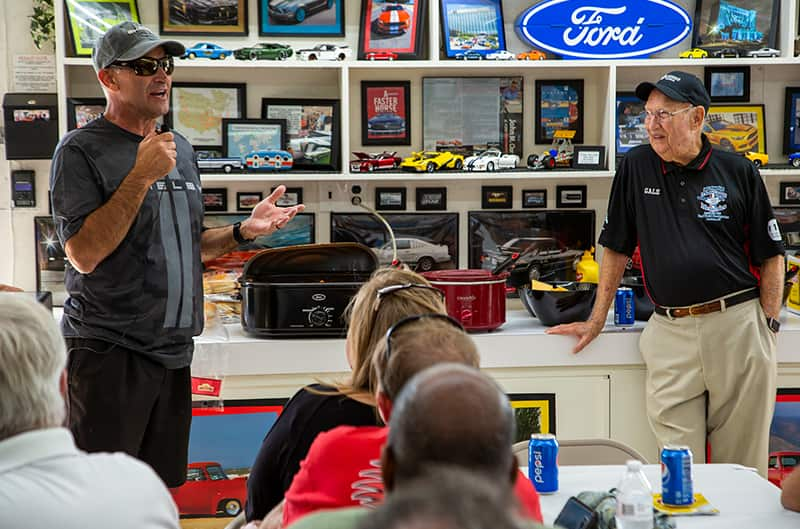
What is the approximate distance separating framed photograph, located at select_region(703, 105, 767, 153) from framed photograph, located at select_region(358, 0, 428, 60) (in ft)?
5.02

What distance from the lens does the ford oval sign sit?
15.1 feet

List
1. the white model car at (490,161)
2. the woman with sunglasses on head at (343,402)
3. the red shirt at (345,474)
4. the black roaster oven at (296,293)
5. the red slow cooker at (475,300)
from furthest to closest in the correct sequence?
the white model car at (490,161)
the red slow cooker at (475,300)
the black roaster oven at (296,293)
the woman with sunglasses on head at (343,402)
the red shirt at (345,474)

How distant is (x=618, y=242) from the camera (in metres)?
3.82

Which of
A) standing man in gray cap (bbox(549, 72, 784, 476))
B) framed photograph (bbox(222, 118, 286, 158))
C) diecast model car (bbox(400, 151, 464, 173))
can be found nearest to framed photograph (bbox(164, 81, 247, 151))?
framed photograph (bbox(222, 118, 286, 158))

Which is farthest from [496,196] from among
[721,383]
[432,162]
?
[721,383]

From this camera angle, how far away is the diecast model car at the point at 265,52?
438 centimetres

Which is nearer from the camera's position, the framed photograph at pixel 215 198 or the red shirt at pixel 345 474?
the red shirt at pixel 345 474

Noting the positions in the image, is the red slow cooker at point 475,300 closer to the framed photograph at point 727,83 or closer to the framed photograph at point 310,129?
the framed photograph at point 310,129

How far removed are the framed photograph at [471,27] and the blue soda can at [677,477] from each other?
8.96 feet

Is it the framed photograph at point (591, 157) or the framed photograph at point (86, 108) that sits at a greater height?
the framed photograph at point (86, 108)

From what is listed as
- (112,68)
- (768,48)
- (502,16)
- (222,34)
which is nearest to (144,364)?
(112,68)

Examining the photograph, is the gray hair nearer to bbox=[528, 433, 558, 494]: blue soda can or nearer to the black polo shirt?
bbox=[528, 433, 558, 494]: blue soda can

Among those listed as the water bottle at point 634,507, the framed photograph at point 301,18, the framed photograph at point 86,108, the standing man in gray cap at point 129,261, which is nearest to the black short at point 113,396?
the standing man in gray cap at point 129,261

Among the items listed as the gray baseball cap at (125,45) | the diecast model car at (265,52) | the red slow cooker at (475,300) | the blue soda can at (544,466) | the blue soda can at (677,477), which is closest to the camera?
the blue soda can at (677,477)
